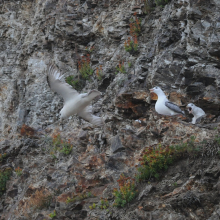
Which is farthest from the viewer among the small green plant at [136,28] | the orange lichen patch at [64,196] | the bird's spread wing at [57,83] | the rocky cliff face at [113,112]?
the small green plant at [136,28]

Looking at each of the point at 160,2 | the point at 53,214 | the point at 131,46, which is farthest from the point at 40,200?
the point at 160,2

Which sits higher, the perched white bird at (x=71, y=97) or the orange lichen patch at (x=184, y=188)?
the perched white bird at (x=71, y=97)

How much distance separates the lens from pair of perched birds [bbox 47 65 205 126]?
875 cm

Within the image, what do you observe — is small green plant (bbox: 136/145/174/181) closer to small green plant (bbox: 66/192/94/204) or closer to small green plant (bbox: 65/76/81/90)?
small green plant (bbox: 66/192/94/204)

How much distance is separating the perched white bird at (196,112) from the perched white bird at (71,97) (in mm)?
2465

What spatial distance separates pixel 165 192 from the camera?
22.7 ft

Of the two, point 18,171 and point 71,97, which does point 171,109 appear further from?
point 18,171

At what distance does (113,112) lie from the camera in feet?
33.4

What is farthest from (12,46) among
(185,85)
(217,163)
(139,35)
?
(217,163)

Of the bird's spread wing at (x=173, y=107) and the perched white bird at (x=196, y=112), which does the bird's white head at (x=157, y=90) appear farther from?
the perched white bird at (x=196, y=112)

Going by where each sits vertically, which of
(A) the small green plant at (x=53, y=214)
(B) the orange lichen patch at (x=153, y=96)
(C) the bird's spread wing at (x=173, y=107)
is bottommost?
(A) the small green plant at (x=53, y=214)

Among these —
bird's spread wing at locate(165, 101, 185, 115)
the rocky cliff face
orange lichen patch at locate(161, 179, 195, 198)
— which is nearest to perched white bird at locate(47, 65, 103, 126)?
the rocky cliff face

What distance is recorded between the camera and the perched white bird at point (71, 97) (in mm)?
9711

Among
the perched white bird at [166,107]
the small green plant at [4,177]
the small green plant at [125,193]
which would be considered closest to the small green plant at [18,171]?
the small green plant at [4,177]
